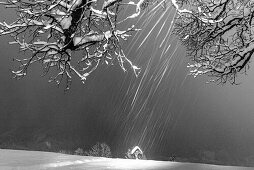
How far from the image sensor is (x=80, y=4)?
484cm

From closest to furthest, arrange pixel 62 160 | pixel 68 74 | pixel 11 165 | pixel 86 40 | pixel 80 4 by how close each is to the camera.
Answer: pixel 80 4
pixel 86 40
pixel 68 74
pixel 11 165
pixel 62 160

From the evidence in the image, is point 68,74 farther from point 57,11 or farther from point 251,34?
point 251,34

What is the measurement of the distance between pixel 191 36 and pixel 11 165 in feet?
18.1

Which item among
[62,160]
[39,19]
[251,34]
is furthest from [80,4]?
[251,34]

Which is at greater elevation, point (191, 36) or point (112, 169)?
point (191, 36)

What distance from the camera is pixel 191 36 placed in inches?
365

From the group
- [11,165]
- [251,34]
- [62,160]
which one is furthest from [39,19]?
[251,34]

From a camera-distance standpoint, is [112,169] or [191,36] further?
[191,36]

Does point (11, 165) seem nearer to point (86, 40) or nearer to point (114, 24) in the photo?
point (86, 40)

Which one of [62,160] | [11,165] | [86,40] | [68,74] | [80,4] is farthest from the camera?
[62,160]

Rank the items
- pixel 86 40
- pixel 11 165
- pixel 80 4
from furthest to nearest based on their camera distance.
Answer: pixel 11 165, pixel 86 40, pixel 80 4

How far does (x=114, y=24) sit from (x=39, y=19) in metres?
1.17

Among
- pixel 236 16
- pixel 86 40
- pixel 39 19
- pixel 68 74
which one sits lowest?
pixel 68 74

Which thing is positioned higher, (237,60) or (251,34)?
(251,34)
